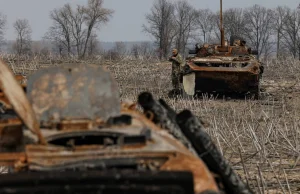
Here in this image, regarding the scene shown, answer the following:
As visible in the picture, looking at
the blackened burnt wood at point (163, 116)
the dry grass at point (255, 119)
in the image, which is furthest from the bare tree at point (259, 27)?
the blackened burnt wood at point (163, 116)

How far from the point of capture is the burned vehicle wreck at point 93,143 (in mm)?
3127

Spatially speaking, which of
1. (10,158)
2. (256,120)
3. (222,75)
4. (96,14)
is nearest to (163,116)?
(10,158)

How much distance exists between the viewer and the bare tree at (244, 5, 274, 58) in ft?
229

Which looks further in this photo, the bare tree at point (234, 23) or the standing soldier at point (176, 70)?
the bare tree at point (234, 23)

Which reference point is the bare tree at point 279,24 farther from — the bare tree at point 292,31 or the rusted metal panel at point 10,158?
the rusted metal panel at point 10,158

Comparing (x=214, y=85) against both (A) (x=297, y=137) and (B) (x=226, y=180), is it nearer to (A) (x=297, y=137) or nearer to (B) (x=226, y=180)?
(A) (x=297, y=137)

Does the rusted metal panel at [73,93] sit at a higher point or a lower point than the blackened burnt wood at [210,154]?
higher

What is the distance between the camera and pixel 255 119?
402 inches

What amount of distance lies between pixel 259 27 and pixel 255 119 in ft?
211

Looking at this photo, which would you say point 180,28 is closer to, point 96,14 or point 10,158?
point 96,14

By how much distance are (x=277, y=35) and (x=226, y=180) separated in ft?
219

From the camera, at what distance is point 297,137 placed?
8.12m

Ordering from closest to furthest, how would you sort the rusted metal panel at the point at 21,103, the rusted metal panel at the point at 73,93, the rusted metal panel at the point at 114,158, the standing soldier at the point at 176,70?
the rusted metal panel at the point at 114,158
the rusted metal panel at the point at 21,103
the rusted metal panel at the point at 73,93
the standing soldier at the point at 176,70

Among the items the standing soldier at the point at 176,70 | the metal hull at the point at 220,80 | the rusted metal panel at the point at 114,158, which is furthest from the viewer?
the standing soldier at the point at 176,70
